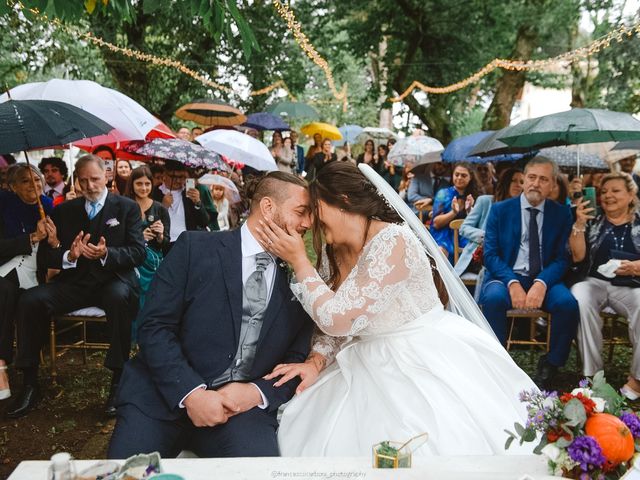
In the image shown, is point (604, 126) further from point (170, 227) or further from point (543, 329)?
point (170, 227)

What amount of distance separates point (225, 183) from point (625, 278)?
5.16 m

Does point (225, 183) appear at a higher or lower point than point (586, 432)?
higher

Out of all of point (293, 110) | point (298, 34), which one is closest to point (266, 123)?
point (293, 110)

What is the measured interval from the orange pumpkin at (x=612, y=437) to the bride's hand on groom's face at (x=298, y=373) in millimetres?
1390

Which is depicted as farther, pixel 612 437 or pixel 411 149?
pixel 411 149

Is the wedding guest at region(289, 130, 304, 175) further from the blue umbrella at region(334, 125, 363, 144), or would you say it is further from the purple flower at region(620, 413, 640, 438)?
the purple flower at region(620, 413, 640, 438)

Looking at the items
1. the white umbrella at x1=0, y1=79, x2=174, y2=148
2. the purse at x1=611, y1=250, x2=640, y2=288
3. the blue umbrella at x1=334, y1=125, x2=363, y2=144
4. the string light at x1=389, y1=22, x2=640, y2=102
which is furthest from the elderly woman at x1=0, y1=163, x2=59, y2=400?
the blue umbrella at x1=334, y1=125, x2=363, y2=144

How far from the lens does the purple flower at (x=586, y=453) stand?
163 cm

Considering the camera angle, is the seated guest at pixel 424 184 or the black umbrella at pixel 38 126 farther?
the seated guest at pixel 424 184

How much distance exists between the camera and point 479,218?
5.98 meters

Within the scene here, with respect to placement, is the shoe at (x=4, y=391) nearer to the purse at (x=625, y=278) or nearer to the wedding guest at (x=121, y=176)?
the wedding guest at (x=121, y=176)

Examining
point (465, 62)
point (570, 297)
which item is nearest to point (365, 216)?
point (570, 297)

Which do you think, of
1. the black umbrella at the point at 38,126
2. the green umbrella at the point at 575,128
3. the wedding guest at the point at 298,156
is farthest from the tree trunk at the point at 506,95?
the black umbrella at the point at 38,126

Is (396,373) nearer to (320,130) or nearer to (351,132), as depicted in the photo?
(320,130)
